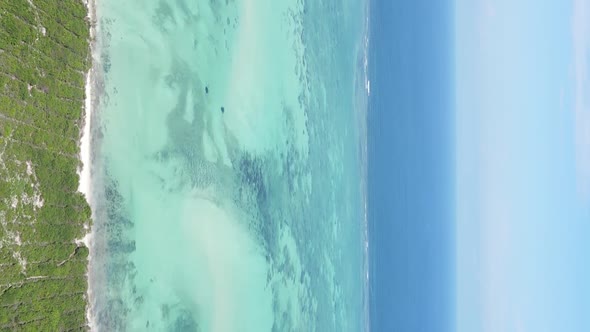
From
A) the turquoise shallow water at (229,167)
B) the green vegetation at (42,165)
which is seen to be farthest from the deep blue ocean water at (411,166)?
the green vegetation at (42,165)

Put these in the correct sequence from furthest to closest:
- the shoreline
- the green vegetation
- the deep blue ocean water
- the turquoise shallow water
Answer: the deep blue ocean water, the turquoise shallow water, the shoreline, the green vegetation

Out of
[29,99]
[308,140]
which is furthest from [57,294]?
[308,140]

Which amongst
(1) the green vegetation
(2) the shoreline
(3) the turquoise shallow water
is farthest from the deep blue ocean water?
(1) the green vegetation

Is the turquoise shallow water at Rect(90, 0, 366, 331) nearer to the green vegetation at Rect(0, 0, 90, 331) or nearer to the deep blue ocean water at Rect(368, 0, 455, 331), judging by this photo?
the green vegetation at Rect(0, 0, 90, 331)

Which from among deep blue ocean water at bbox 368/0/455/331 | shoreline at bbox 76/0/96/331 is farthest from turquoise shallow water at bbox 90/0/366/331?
deep blue ocean water at bbox 368/0/455/331

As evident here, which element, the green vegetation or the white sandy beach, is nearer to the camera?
the green vegetation

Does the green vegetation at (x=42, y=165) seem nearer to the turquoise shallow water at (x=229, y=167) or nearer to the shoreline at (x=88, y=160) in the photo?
the shoreline at (x=88, y=160)

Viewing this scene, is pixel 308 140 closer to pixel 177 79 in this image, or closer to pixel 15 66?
pixel 177 79

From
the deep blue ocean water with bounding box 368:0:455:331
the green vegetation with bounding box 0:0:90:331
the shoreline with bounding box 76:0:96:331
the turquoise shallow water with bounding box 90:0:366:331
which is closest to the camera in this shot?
the green vegetation with bounding box 0:0:90:331
